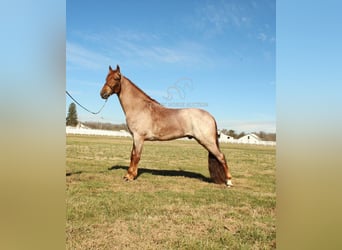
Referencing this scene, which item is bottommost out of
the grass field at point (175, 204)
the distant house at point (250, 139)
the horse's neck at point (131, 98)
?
the grass field at point (175, 204)

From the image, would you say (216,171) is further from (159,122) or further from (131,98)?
(131,98)

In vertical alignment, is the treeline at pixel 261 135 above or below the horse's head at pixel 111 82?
below

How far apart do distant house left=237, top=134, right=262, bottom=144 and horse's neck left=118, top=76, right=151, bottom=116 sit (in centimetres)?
120

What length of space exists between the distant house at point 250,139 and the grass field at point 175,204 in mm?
62

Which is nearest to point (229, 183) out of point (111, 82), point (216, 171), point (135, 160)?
point (216, 171)

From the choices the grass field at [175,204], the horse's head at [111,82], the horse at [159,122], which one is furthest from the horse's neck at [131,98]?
the grass field at [175,204]

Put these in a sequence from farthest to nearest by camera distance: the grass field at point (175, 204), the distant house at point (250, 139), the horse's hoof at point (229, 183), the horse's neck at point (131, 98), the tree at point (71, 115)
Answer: the horse's neck at point (131, 98), the horse's hoof at point (229, 183), the tree at point (71, 115), the distant house at point (250, 139), the grass field at point (175, 204)

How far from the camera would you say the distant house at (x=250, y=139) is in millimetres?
1944

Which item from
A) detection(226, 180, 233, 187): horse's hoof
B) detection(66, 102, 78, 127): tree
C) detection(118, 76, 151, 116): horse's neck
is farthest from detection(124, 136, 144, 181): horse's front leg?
detection(226, 180, 233, 187): horse's hoof

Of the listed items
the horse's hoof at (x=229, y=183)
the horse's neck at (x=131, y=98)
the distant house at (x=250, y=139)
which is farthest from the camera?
the horse's neck at (x=131, y=98)

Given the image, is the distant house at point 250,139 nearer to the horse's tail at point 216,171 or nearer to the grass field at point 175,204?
the grass field at point 175,204
